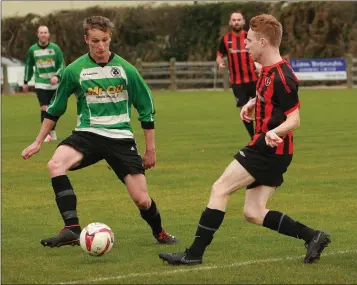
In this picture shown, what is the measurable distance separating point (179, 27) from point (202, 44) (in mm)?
1317

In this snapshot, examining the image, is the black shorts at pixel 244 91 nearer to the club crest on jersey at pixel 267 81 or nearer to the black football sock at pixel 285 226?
the black football sock at pixel 285 226

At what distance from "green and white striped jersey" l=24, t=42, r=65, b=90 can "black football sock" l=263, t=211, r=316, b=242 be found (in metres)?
13.9

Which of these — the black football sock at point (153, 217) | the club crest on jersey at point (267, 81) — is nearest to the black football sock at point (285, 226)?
the club crest on jersey at point (267, 81)

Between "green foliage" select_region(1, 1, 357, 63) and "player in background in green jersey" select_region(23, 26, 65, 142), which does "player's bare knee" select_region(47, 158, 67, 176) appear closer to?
"player in background in green jersey" select_region(23, 26, 65, 142)

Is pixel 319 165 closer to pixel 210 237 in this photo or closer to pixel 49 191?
pixel 49 191

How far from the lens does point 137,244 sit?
377 inches

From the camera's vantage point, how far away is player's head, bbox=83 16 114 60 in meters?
→ 9.07

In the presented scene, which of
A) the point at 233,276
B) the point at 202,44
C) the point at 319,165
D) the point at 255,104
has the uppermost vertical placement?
the point at 255,104

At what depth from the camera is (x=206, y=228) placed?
27.3 ft

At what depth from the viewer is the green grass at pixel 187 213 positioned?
26.5ft

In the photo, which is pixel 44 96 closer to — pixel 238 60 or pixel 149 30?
pixel 238 60

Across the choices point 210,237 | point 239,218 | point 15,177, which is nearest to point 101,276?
point 210,237

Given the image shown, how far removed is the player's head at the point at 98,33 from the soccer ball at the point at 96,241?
152 centimetres

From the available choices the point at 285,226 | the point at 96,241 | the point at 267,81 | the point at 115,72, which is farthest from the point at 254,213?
the point at 115,72
